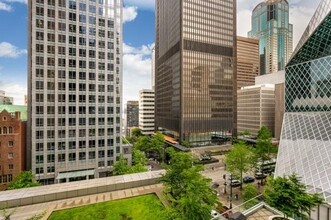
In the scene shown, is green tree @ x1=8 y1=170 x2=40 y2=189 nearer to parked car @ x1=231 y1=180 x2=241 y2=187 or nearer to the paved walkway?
the paved walkway

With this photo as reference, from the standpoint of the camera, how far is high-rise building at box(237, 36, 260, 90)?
545ft

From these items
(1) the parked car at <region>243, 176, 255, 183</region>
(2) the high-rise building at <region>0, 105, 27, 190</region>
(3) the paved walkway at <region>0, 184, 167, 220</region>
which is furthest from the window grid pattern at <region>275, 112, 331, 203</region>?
(2) the high-rise building at <region>0, 105, 27, 190</region>

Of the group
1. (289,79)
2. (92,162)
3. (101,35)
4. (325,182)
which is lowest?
(92,162)

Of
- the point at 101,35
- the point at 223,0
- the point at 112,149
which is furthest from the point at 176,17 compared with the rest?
the point at 112,149

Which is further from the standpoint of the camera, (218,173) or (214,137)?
(214,137)

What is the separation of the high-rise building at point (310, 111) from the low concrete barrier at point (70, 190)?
2194 centimetres

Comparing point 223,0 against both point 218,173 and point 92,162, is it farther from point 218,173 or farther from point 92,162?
point 92,162

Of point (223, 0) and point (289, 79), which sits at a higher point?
point (223, 0)

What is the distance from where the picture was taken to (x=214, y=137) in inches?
3199

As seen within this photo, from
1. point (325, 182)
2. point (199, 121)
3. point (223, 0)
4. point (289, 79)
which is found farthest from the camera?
point (223, 0)

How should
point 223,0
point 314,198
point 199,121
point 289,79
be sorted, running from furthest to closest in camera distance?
point 223,0, point 199,121, point 289,79, point 314,198

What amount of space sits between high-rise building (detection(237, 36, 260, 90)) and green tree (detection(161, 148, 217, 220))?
518ft

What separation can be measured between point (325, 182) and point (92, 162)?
1885 inches

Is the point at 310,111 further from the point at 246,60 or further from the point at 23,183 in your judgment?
the point at 246,60
